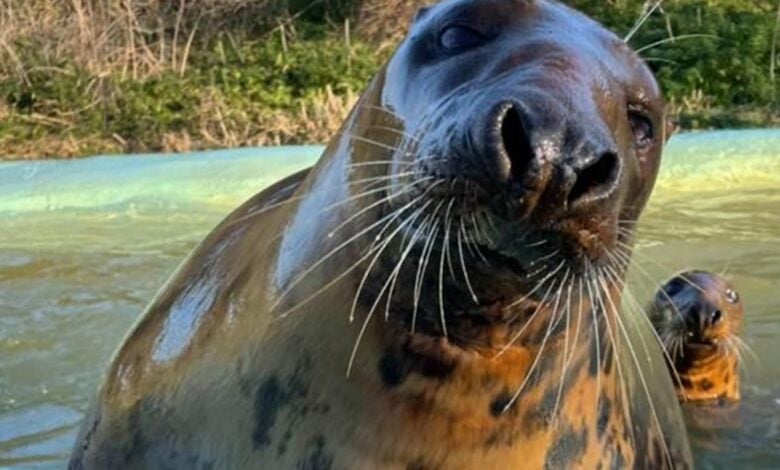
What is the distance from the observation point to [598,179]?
2039 mm

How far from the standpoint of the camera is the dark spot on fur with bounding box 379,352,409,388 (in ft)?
7.94

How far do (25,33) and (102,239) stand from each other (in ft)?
23.0

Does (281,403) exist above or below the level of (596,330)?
below

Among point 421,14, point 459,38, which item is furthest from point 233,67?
point 459,38

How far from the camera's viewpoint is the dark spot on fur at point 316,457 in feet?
8.21

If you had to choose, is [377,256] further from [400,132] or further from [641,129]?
[641,129]

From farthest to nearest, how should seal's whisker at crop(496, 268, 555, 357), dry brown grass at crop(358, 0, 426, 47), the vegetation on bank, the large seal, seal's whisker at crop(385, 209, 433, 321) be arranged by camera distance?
dry brown grass at crop(358, 0, 426, 47)
the vegetation on bank
seal's whisker at crop(496, 268, 555, 357)
seal's whisker at crop(385, 209, 433, 321)
the large seal

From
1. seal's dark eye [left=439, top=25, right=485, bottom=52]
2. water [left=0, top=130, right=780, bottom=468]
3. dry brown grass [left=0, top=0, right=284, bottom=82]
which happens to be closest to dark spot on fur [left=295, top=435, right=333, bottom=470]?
seal's dark eye [left=439, top=25, right=485, bottom=52]

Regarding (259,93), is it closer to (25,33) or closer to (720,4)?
(25,33)

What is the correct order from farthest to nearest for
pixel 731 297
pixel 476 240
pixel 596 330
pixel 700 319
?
pixel 731 297, pixel 700 319, pixel 596 330, pixel 476 240

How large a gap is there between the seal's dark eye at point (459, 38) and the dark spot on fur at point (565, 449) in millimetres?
653

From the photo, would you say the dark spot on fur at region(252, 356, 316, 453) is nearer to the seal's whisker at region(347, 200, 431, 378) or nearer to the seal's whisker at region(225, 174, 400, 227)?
the seal's whisker at region(347, 200, 431, 378)

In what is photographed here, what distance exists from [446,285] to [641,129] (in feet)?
1.40

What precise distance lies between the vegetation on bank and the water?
2.94 m
